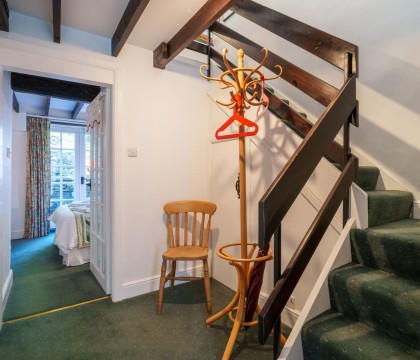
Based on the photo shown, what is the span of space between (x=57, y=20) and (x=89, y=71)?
1.42 ft

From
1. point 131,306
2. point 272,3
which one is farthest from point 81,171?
point 272,3

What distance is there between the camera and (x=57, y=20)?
5.91 feet

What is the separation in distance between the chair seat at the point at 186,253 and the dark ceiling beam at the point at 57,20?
1.99 m

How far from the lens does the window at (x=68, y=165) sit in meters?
5.52

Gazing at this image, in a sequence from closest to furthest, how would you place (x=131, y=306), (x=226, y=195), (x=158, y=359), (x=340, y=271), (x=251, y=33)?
(x=340, y=271) → (x=158, y=359) → (x=131, y=306) → (x=226, y=195) → (x=251, y=33)

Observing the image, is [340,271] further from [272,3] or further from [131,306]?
[272,3]

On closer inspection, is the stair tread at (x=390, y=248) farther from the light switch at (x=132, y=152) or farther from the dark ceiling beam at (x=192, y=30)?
the light switch at (x=132, y=152)

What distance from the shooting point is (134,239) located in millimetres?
2387

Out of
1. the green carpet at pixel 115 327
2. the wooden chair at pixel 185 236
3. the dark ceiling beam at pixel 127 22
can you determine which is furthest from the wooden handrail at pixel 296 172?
the dark ceiling beam at pixel 127 22

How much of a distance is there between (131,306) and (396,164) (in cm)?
254

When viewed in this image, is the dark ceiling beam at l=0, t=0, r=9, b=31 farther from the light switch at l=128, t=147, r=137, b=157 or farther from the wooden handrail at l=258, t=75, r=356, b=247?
the wooden handrail at l=258, t=75, r=356, b=247

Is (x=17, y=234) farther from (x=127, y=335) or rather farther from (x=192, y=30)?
(x=192, y=30)

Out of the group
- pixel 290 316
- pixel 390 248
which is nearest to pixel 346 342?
pixel 390 248

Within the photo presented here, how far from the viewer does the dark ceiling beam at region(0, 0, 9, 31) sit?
5.52 feet
